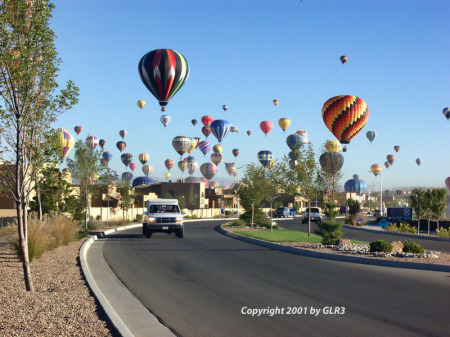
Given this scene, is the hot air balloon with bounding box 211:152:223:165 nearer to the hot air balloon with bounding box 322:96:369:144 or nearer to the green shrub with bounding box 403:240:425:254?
the hot air balloon with bounding box 322:96:369:144

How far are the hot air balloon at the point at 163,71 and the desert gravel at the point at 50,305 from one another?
30.3m

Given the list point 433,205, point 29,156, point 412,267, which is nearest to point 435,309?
point 412,267

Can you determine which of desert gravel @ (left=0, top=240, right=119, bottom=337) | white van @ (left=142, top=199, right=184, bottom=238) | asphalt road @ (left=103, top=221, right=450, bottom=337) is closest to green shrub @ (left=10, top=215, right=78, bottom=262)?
desert gravel @ (left=0, top=240, right=119, bottom=337)

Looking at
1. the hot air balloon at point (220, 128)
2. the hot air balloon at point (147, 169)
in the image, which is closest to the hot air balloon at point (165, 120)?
the hot air balloon at point (220, 128)

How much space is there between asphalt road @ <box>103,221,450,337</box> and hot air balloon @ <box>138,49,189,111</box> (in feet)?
89.3

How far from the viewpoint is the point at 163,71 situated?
4269 cm

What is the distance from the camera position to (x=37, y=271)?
13758 millimetres

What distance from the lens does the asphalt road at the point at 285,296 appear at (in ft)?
26.7

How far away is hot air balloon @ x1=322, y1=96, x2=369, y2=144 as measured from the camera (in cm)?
5197

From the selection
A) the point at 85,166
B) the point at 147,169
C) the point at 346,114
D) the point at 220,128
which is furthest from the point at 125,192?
the point at 147,169

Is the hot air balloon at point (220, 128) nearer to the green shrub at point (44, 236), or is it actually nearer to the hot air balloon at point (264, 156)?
the hot air balloon at point (264, 156)

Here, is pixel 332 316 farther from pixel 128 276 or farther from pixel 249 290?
pixel 128 276

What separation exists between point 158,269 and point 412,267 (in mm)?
8499

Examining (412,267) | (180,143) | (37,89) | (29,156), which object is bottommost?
(412,267)
